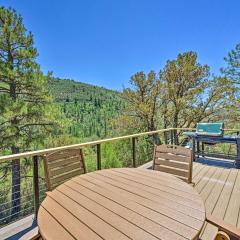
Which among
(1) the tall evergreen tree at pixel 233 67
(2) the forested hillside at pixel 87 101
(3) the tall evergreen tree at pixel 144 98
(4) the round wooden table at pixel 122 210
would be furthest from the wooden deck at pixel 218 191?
(2) the forested hillside at pixel 87 101

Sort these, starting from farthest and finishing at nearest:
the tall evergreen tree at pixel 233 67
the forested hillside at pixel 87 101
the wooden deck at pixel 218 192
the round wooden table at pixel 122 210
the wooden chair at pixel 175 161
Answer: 1. the forested hillside at pixel 87 101
2. the tall evergreen tree at pixel 233 67
3. the wooden deck at pixel 218 192
4. the wooden chair at pixel 175 161
5. the round wooden table at pixel 122 210

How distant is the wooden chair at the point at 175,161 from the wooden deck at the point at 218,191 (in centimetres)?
60

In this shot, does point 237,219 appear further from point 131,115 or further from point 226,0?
point 131,115

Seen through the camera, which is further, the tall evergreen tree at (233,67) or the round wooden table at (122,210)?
the tall evergreen tree at (233,67)

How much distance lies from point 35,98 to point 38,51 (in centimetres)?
232

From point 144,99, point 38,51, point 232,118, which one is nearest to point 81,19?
point 38,51

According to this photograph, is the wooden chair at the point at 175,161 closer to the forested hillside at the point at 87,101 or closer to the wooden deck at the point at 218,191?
the wooden deck at the point at 218,191

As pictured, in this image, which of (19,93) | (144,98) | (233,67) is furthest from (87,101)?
(233,67)

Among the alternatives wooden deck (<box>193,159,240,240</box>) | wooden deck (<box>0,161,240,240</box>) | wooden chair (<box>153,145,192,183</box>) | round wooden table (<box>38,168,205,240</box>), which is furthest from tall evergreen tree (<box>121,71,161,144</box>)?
round wooden table (<box>38,168,205,240</box>)

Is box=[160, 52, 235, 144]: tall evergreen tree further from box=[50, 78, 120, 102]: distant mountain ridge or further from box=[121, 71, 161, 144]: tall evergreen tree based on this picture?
box=[50, 78, 120, 102]: distant mountain ridge

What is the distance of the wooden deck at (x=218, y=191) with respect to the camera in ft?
8.19

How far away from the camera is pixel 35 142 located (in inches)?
401

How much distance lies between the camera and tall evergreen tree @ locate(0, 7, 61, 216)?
924 centimetres

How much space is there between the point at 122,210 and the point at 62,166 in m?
1.11
